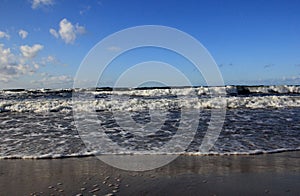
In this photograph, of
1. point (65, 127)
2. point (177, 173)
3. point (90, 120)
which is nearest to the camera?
point (177, 173)

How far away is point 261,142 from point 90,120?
22.3 feet

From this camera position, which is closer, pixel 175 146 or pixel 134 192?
pixel 134 192

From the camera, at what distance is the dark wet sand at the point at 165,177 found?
4539mm

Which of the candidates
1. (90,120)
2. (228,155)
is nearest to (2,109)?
(90,120)

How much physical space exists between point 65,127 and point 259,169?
6.89 m

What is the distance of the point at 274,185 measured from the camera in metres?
4.68

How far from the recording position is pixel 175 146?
24.9ft

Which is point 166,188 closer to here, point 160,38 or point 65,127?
point 160,38

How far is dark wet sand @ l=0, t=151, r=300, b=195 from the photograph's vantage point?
14.9 feet

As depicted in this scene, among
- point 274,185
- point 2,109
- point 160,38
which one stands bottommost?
point 274,185

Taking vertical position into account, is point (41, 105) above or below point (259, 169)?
above

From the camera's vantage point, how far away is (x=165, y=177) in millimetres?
5168

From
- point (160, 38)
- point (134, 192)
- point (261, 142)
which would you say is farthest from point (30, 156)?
point (261, 142)

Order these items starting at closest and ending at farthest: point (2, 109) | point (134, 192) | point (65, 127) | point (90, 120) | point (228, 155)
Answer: point (134, 192) → point (228, 155) → point (65, 127) → point (90, 120) → point (2, 109)
